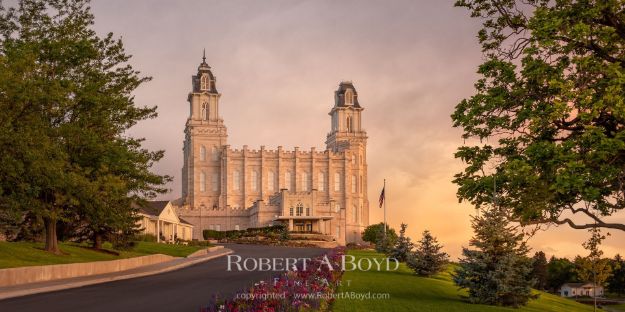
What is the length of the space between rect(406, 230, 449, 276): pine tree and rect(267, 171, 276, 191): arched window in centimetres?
9868

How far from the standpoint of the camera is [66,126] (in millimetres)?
31359

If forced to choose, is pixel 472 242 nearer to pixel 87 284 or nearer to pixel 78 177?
pixel 87 284

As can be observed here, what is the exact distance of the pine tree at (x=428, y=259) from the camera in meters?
30.3

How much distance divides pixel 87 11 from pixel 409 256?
67.4 feet

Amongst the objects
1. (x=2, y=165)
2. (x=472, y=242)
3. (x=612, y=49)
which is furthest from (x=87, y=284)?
(x=612, y=49)

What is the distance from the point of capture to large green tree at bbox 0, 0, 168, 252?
27141 millimetres

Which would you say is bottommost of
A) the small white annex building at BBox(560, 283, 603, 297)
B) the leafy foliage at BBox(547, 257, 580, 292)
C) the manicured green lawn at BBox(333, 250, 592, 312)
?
the small white annex building at BBox(560, 283, 603, 297)

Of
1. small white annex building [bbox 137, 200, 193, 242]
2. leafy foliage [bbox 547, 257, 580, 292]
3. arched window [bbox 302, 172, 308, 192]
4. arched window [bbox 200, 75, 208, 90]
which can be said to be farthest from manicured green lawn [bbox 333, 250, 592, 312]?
arched window [bbox 200, 75, 208, 90]

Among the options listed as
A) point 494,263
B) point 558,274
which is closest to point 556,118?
point 494,263

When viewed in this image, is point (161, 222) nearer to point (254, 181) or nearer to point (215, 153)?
point (254, 181)

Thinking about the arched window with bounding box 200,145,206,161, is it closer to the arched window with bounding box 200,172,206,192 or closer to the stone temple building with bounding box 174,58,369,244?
the stone temple building with bounding box 174,58,369,244

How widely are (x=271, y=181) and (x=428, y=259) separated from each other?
99.7 m

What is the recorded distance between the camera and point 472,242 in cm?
1986

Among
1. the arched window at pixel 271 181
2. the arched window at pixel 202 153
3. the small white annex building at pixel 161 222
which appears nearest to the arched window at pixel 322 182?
the arched window at pixel 271 181
